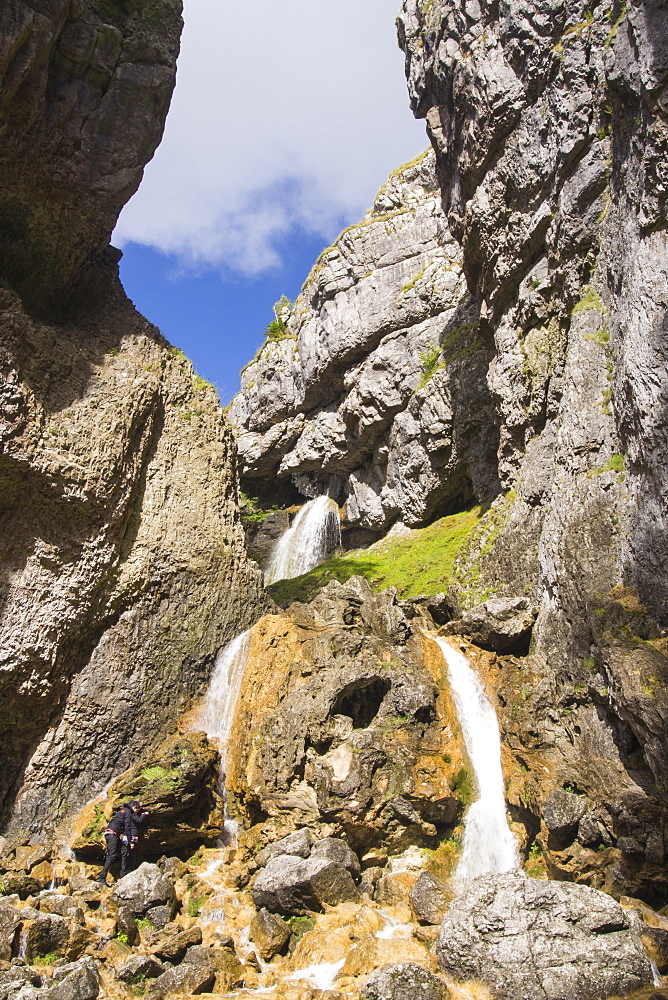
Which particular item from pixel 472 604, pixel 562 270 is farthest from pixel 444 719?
pixel 562 270

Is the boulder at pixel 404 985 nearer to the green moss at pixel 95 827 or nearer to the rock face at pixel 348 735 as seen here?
the rock face at pixel 348 735

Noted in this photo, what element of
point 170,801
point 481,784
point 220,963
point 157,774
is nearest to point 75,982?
point 220,963

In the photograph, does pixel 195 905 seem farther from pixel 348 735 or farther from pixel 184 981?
pixel 348 735

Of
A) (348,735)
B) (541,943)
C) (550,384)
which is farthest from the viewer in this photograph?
(550,384)

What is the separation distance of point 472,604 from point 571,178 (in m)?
14.6

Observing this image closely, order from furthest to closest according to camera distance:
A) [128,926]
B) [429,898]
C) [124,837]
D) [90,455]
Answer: [90,455] → [124,837] → [429,898] → [128,926]

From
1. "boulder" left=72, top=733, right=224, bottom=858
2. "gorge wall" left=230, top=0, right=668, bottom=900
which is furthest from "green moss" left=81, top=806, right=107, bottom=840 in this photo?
"gorge wall" left=230, top=0, right=668, bottom=900

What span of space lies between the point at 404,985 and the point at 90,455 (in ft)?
45.7

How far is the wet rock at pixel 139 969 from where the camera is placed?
8750 mm

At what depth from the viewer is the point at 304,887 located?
34.6 feet

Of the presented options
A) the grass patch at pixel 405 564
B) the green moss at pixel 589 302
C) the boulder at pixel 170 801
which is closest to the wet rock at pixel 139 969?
the boulder at pixel 170 801

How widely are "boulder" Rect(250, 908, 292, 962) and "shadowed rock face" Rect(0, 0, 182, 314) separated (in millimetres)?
17580

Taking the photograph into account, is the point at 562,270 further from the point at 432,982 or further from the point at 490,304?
the point at 432,982

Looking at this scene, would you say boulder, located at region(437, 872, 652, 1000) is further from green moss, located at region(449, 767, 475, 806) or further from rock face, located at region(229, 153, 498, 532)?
rock face, located at region(229, 153, 498, 532)
